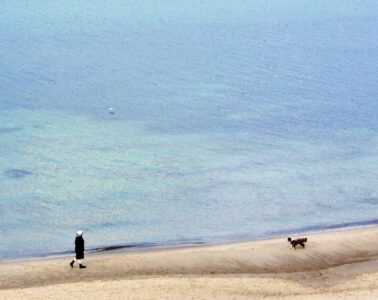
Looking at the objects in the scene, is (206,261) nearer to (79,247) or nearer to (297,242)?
(297,242)

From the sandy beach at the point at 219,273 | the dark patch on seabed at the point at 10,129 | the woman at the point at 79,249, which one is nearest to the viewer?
the sandy beach at the point at 219,273

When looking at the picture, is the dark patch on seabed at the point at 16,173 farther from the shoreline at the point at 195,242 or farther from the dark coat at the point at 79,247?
the dark coat at the point at 79,247

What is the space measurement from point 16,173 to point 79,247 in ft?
43.3

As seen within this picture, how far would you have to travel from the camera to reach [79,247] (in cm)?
2855

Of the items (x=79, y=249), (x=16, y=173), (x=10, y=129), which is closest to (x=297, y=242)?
(x=79, y=249)

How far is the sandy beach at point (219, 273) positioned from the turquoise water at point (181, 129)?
99.1 inches

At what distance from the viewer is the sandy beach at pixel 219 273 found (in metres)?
25.6

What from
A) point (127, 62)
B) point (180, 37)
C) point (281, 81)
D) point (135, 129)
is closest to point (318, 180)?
point (135, 129)

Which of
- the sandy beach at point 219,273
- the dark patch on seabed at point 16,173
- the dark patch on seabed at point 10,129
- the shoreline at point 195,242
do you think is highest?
the dark patch on seabed at point 10,129

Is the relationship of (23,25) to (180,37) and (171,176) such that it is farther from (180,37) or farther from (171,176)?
(171,176)

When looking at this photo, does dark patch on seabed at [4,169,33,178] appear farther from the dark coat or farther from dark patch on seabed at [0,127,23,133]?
the dark coat

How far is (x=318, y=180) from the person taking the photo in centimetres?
4022

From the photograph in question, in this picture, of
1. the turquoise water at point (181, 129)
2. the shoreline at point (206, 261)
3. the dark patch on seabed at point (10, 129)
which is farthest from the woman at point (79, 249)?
the dark patch on seabed at point (10, 129)

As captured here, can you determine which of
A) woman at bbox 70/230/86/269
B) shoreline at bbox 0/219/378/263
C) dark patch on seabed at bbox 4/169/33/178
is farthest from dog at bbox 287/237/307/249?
dark patch on seabed at bbox 4/169/33/178
